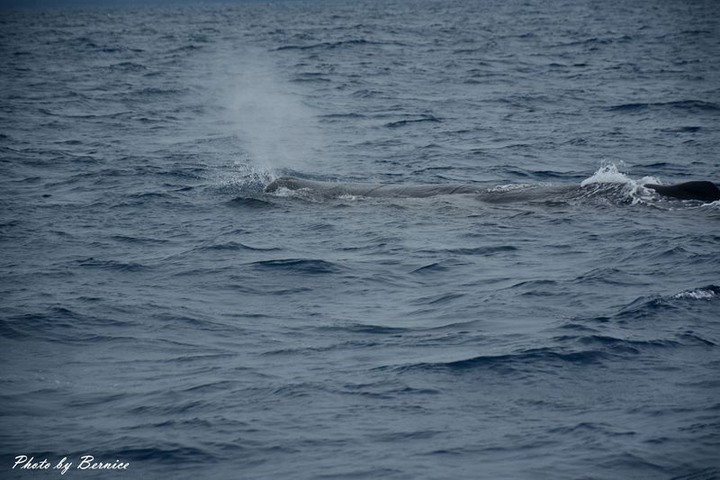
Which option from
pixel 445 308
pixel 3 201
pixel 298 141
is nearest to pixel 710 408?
pixel 445 308

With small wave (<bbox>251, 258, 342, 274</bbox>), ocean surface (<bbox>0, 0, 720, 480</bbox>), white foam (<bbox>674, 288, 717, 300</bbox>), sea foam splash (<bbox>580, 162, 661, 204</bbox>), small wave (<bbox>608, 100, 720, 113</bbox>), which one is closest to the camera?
ocean surface (<bbox>0, 0, 720, 480</bbox>)

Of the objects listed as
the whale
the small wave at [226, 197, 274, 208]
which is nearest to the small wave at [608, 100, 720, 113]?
the whale

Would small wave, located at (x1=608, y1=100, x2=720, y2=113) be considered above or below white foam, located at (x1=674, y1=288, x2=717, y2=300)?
below

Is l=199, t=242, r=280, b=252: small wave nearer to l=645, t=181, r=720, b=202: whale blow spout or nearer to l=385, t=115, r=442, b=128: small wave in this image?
l=645, t=181, r=720, b=202: whale blow spout

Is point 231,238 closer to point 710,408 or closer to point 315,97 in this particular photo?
point 710,408

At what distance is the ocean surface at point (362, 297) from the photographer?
1002 centimetres

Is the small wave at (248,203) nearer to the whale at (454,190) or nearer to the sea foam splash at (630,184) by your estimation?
the whale at (454,190)

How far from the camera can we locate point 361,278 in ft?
53.6

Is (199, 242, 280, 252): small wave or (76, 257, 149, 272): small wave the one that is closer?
(76, 257, 149, 272): small wave

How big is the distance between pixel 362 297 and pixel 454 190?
7734 millimetres

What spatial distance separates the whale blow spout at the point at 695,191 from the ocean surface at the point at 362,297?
30cm

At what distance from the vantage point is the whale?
20152mm

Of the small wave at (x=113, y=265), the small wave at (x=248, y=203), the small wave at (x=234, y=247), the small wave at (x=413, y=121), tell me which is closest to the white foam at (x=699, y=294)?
the small wave at (x=234, y=247)

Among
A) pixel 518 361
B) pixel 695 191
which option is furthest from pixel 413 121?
pixel 518 361
